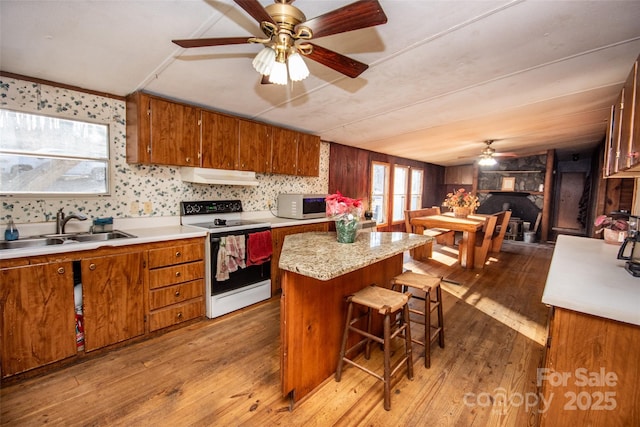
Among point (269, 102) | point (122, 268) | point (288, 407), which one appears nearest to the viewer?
point (288, 407)

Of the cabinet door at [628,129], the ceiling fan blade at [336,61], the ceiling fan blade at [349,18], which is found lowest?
the cabinet door at [628,129]

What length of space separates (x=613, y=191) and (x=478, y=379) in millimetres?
4419

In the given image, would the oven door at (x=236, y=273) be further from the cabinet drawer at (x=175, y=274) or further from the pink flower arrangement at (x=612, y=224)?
the pink flower arrangement at (x=612, y=224)

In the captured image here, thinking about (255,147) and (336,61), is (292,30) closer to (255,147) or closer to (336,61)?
(336,61)

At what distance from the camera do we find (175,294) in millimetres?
2484

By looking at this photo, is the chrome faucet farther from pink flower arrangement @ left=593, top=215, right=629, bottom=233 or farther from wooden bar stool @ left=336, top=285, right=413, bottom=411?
pink flower arrangement @ left=593, top=215, right=629, bottom=233

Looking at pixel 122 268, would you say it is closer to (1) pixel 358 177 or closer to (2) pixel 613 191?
(1) pixel 358 177

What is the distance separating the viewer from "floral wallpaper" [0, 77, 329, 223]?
2143 millimetres

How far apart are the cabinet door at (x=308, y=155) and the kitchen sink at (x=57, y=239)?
2259mm

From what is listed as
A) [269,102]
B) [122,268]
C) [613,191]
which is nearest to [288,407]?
[122,268]

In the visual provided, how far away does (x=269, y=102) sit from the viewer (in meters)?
2.84

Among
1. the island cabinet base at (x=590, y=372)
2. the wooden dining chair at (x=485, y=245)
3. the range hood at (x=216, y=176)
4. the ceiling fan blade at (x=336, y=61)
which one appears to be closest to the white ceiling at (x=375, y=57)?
the ceiling fan blade at (x=336, y=61)

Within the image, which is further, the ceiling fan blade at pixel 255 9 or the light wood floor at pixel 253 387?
the light wood floor at pixel 253 387

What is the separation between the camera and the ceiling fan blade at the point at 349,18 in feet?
3.44
